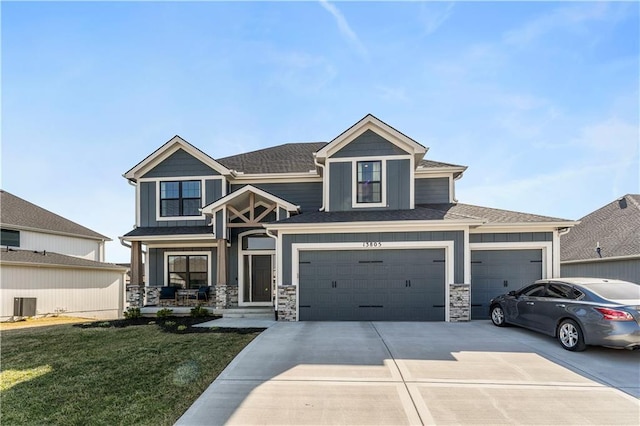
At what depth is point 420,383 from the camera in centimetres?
495

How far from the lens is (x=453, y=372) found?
214 inches

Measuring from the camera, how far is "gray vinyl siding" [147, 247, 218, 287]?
13.3 m

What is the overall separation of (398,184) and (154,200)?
990 centimetres

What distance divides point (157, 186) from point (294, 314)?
320 inches

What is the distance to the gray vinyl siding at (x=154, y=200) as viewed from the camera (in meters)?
13.3

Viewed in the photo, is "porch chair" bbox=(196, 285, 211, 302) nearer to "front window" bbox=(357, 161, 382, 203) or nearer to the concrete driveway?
the concrete driveway

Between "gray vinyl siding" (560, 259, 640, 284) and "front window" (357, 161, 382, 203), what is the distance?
1032cm

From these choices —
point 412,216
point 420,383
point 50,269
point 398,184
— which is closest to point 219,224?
point 398,184

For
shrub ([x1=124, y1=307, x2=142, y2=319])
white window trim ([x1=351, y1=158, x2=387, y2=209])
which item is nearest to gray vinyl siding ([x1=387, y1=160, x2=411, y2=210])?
white window trim ([x1=351, y1=158, x2=387, y2=209])

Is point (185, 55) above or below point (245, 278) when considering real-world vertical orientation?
above

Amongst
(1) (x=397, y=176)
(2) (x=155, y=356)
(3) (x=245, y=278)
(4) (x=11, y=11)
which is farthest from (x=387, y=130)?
(4) (x=11, y=11)

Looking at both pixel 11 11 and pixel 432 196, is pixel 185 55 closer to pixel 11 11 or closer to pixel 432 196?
pixel 11 11

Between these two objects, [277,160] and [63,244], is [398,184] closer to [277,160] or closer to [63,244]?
[277,160]

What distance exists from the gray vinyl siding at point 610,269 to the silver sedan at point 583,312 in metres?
7.44
